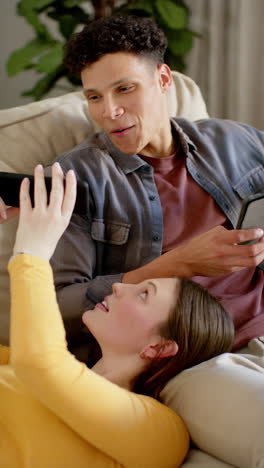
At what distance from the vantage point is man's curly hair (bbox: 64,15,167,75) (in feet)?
4.59

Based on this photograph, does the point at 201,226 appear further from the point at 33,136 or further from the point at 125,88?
the point at 33,136

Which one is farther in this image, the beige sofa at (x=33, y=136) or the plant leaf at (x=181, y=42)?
the plant leaf at (x=181, y=42)

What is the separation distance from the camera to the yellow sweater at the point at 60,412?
92 cm

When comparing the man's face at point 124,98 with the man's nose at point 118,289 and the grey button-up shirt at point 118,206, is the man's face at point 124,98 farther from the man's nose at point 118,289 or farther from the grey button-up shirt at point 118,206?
the man's nose at point 118,289

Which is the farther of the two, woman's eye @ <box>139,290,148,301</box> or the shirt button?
the shirt button

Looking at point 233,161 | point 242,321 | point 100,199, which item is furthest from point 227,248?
point 233,161

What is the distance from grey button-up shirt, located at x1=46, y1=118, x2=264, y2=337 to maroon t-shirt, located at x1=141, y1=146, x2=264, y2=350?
0.07ft

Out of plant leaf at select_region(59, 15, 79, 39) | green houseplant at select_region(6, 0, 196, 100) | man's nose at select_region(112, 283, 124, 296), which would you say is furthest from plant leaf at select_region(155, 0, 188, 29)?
man's nose at select_region(112, 283, 124, 296)

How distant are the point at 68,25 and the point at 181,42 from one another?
0.51 m

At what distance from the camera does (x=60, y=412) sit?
0.95 metres

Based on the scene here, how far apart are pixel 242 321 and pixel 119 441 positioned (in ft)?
1.65

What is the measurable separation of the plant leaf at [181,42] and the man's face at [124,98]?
1.28 m

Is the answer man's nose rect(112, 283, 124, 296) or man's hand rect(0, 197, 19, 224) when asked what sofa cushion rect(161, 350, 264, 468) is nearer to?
man's nose rect(112, 283, 124, 296)

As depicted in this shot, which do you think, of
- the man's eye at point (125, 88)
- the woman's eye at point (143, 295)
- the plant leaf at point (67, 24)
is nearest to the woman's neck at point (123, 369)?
the woman's eye at point (143, 295)
